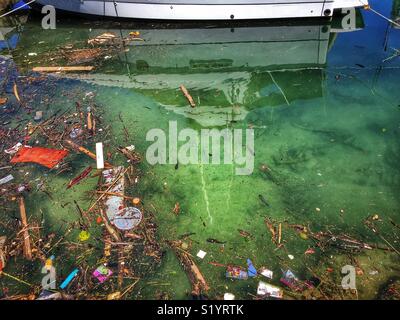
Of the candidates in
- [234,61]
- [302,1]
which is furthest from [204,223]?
[302,1]

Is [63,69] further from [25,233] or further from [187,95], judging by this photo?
[25,233]

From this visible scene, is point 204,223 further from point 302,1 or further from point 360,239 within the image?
point 302,1

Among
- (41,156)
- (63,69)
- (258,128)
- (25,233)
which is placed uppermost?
(63,69)

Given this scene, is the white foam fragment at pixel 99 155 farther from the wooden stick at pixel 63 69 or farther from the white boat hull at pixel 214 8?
the white boat hull at pixel 214 8

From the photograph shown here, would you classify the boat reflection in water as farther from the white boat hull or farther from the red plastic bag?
the red plastic bag

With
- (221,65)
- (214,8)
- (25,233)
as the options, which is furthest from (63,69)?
(25,233)

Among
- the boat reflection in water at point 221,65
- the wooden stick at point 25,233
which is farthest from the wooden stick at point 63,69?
the wooden stick at point 25,233
